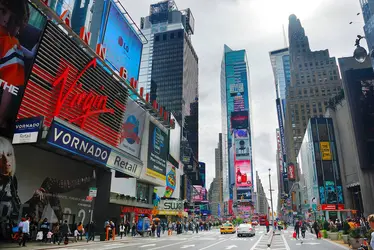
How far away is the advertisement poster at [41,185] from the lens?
20.7 meters

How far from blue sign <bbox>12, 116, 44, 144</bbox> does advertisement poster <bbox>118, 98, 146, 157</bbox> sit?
629 inches

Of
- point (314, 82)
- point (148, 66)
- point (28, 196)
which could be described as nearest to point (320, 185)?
point (28, 196)

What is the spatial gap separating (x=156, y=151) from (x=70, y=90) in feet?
77.0

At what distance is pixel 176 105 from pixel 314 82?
249 feet

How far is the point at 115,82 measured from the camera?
32.1 meters

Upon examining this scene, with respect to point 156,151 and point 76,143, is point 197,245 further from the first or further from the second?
point 156,151

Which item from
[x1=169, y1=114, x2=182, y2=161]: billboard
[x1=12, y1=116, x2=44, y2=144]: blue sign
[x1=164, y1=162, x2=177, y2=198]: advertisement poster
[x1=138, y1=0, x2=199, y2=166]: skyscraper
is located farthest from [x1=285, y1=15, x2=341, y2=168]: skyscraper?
[x1=12, y1=116, x2=44, y2=144]: blue sign

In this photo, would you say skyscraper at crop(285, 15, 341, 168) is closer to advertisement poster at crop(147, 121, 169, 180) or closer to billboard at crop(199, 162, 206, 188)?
billboard at crop(199, 162, 206, 188)

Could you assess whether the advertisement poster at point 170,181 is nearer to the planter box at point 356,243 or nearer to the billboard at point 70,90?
the billboard at point 70,90

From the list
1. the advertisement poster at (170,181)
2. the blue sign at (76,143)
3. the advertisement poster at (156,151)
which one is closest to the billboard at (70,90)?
the blue sign at (76,143)

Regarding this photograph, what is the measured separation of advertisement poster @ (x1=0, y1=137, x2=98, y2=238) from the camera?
20.7 meters

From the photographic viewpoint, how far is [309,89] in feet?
455

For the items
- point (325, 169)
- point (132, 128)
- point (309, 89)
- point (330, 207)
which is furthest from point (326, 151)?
point (309, 89)

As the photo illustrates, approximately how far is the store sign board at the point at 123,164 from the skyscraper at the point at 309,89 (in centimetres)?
11881
